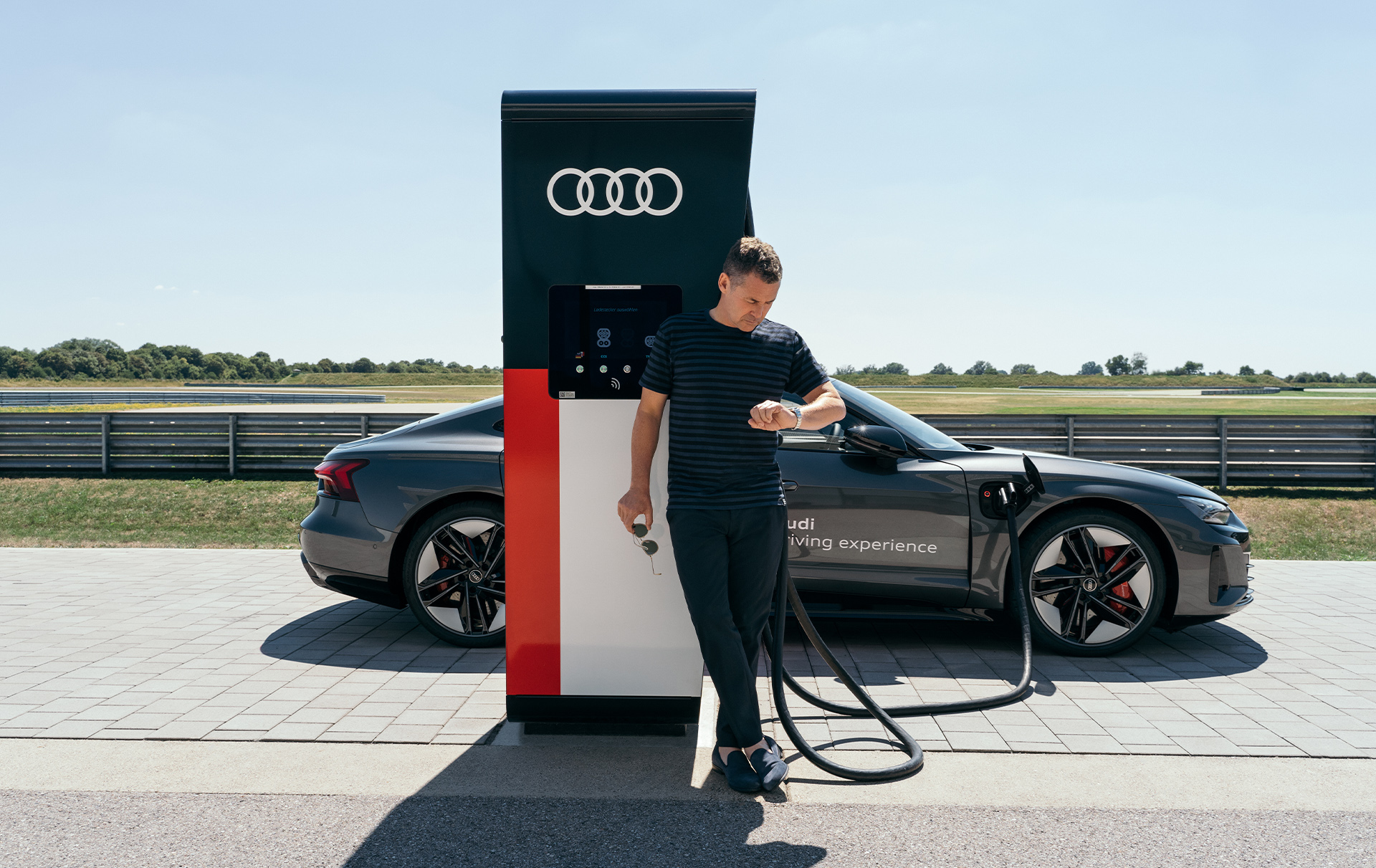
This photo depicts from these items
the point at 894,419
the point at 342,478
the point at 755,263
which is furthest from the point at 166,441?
the point at 755,263

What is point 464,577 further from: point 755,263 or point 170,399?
point 170,399

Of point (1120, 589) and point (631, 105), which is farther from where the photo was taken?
point (1120, 589)

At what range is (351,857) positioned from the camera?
8.96 feet

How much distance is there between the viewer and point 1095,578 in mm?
5000

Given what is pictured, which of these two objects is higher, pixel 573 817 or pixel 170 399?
pixel 170 399

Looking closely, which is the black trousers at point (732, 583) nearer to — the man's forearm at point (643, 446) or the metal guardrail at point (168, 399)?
the man's forearm at point (643, 446)

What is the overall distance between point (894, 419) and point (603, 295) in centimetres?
230

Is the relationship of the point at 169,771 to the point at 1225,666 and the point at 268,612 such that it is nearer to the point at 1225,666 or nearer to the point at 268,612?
the point at 268,612

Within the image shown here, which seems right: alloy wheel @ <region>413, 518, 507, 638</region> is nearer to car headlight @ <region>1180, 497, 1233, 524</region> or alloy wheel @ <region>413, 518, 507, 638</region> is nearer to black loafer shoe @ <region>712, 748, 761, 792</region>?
black loafer shoe @ <region>712, 748, 761, 792</region>

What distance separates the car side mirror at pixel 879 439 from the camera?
4.76 metres

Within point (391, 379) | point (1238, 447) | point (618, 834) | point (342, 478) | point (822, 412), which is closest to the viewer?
point (618, 834)

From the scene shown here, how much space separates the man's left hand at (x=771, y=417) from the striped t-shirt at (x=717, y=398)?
16cm

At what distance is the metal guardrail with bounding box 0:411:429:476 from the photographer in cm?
1358

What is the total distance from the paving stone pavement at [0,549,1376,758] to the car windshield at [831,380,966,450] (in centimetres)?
116
